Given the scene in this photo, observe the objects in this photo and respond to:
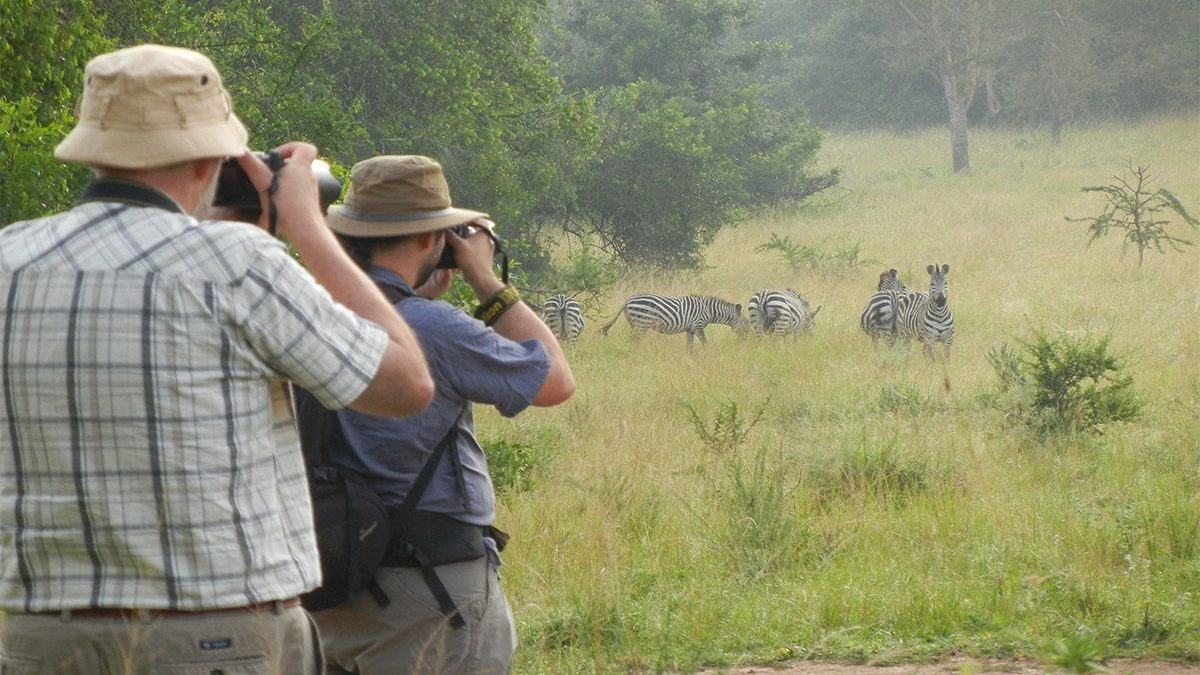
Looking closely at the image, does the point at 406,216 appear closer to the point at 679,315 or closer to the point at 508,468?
the point at 508,468

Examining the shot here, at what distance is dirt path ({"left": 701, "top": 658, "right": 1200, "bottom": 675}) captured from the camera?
4.82 m

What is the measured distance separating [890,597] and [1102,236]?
62.9ft

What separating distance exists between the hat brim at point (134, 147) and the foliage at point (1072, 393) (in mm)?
8008

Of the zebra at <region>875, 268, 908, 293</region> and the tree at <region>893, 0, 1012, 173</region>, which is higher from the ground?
the tree at <region>893, 0, 1012, 173</region>

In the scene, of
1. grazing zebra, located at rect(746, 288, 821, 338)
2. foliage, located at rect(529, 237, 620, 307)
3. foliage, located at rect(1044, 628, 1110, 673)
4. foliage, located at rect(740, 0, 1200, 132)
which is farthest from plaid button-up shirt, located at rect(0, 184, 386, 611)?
foliage, located at rect(740, 0, 1200, 132)

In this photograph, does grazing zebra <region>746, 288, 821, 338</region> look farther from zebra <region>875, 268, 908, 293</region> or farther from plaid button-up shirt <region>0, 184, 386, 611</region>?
plaid button-up shirt <region>0, 184, 386, 611</region>

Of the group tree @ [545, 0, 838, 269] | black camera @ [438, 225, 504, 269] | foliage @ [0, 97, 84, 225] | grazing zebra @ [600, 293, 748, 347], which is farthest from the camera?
tree @ [545, 0, 838, 269]

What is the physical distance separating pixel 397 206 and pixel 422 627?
2.87ft

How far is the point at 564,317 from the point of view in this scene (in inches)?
653

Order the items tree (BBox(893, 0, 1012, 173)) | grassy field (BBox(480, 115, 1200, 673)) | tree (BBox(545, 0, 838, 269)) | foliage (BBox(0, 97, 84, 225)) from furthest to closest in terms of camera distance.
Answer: tree (BBox(893, 0, 1012, 173))
tree (BBox(545, 0, 838, 269))
foliage (BBox(0, 97, 84, 225))
grassy field (BBox(480, 115, 1200, 673))

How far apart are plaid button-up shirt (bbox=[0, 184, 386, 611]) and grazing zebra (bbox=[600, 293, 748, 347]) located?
14.8 meters

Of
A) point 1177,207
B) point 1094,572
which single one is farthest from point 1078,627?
point 1177,207

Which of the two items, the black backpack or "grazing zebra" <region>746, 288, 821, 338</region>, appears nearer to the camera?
the black backpack

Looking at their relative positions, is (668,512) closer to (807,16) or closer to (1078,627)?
(1078,627)
